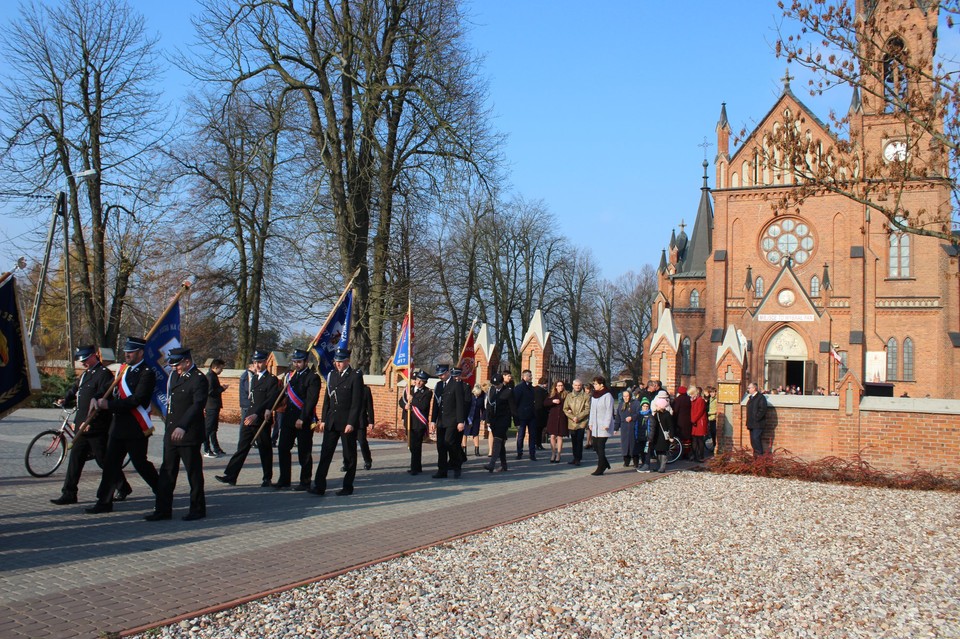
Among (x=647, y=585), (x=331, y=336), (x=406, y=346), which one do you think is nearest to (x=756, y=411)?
(x=406, y=346)

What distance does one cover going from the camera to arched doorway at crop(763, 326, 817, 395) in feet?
131

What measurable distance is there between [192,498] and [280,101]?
1535 cm

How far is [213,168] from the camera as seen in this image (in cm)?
2814

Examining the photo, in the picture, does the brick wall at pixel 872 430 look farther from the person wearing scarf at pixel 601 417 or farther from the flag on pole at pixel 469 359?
the flag on pole at pixel 469 359

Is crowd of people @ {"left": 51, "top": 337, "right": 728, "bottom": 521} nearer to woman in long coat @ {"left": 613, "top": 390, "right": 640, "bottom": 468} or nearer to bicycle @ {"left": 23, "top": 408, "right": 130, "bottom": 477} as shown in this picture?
woman in long coat @ {"left": 613, "top": 390, "right": 640, "bottom": 468}

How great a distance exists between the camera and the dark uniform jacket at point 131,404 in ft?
28.5

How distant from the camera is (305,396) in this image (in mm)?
10984

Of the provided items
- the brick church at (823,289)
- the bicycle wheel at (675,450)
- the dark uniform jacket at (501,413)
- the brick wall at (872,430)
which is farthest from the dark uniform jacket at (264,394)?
the brick church at (823,289)

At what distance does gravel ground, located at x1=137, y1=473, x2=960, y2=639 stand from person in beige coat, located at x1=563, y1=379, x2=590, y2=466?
5.25m

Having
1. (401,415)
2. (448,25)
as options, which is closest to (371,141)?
(448,25)

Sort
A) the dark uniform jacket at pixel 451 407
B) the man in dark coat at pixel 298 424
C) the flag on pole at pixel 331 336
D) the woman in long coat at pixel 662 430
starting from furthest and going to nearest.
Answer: the woman in long coat at pixel 662 430 → the flag on pole at pixel 331 336 → the dark uniform jacket at pixel 451 407 → the man in dark coat at pixel 298 424

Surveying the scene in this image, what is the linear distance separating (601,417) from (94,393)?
27.4ft

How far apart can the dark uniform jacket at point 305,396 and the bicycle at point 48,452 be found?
2.38 metres

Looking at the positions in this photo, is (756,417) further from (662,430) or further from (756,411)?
(662,430)
